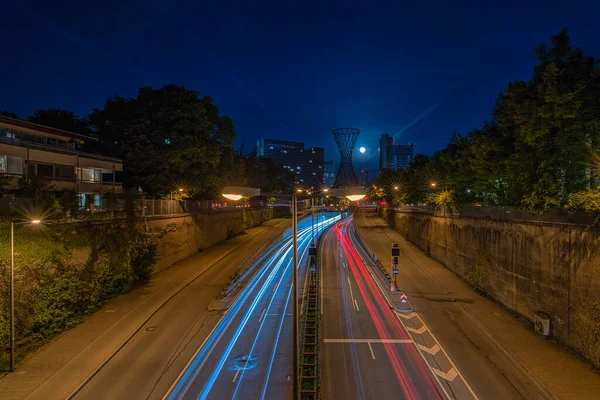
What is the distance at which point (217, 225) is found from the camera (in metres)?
52.2

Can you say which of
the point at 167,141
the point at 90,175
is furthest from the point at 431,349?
the point at 90,175

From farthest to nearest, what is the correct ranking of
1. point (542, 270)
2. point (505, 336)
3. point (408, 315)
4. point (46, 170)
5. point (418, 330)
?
point (46, 170) < point (408, 315) < point (418, 330) < point (542, 270) < point (505, 336)

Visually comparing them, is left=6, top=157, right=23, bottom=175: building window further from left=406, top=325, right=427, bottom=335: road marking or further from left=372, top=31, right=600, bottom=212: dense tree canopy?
left=372, top=31, right=600, bottom=212: dense tree canopy

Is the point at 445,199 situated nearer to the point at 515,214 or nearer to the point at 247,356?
the point at 515,214

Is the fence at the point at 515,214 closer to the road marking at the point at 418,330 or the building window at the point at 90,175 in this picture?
the road marking at the point at 418,330

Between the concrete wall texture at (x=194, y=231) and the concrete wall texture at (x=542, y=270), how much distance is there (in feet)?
94.1

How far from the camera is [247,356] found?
1831cm

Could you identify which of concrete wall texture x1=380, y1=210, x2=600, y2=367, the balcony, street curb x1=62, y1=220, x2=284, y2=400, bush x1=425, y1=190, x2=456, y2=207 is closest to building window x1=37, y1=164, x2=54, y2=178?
the balcony

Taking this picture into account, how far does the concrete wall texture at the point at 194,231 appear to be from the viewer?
36.3 metres

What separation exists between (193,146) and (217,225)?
14261 mm

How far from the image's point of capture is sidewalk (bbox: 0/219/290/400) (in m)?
15.2

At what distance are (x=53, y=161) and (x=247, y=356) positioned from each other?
29.6 metres

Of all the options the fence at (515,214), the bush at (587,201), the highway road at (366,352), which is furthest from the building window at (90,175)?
the bush at (587,201)

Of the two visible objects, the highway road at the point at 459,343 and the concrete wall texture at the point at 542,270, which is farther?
the concrete wall texture at the point at 542,270
